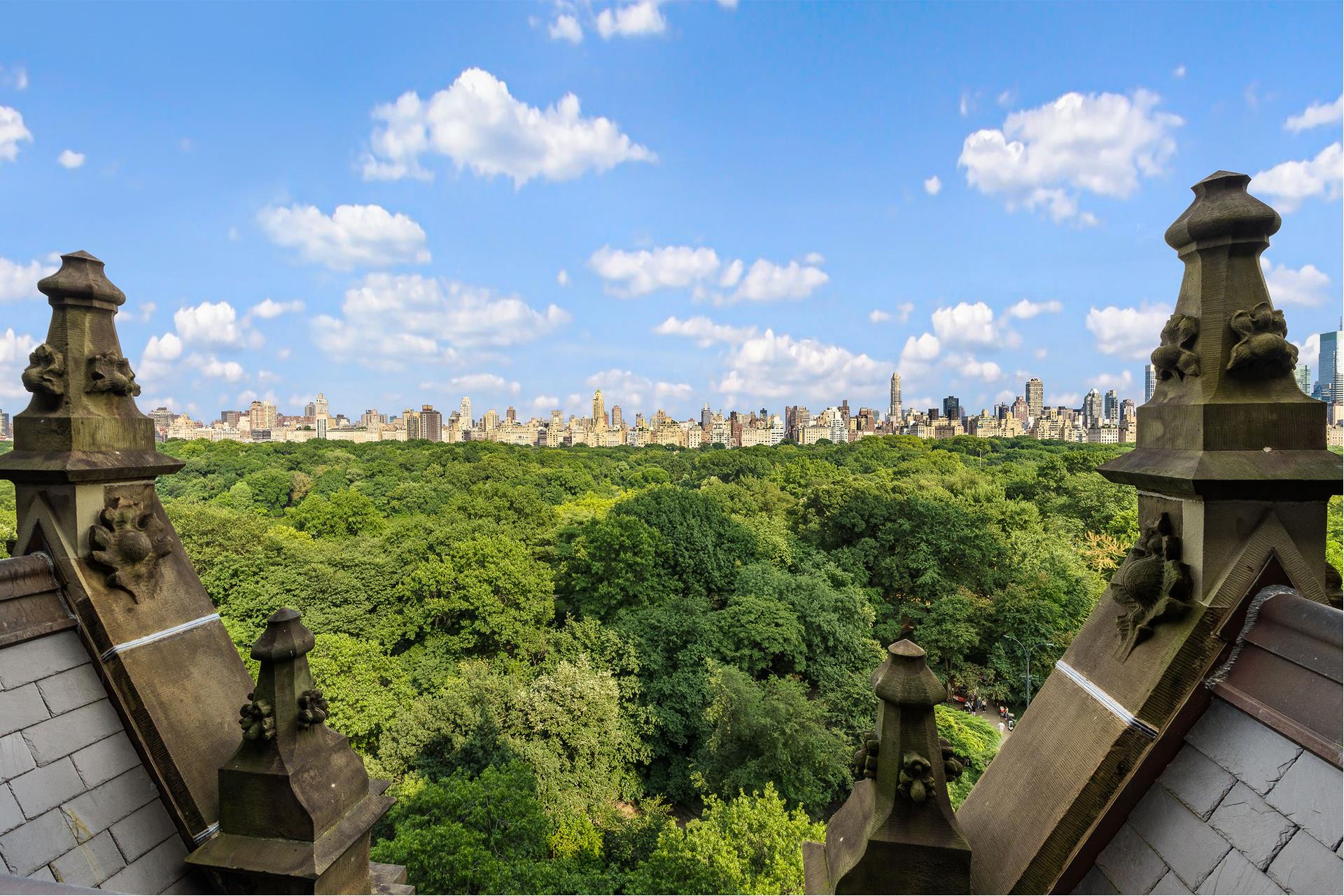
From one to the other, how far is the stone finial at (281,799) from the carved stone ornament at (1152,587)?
3768mm

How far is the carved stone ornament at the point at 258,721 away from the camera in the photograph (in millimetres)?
2947

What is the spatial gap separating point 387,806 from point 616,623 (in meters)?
22.3

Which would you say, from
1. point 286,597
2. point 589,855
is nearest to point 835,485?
point 589,855

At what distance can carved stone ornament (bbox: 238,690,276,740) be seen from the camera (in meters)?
2.95

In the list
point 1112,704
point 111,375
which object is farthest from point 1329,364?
point 111,375

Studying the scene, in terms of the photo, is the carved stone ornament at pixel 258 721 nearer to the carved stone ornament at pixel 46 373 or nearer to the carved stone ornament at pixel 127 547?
the carved stone ornament at pixel 127 547

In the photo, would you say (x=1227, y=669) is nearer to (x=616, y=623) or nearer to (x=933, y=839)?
(x=933, y=839)

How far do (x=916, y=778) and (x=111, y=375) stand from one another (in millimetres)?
Result: 4739

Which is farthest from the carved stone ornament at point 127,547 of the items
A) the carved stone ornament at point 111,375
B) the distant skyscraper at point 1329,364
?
the distant skyscraper at point 1329,364

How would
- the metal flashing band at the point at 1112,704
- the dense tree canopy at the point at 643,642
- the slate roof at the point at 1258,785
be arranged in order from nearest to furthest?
the slate roof at the point at 1258,785 → the metal flashing band at the point at 1112,704 → the dense tree canopy at the point at 643,642

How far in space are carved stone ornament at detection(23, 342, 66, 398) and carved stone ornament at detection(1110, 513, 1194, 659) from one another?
17.7 feet

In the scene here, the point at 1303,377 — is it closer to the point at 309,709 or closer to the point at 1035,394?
the point at 309,709

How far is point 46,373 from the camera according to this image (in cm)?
335

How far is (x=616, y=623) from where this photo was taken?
2520cm
